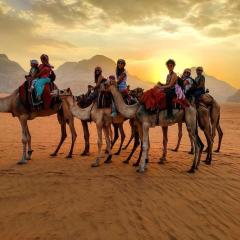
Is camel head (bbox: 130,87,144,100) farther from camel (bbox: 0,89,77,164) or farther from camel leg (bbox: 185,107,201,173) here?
camel (bbox: 0,89,77,164)

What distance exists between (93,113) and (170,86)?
8.74 feet

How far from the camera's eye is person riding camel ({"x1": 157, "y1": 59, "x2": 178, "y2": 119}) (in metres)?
10.1

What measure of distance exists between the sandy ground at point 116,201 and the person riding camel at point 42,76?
7.59 ft

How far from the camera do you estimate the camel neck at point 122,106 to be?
1057 centimetres

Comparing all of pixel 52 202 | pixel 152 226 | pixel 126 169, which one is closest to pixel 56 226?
pixel 52 202

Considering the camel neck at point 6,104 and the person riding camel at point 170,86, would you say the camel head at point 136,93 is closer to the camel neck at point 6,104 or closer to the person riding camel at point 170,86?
the person riding camel at point 170,86

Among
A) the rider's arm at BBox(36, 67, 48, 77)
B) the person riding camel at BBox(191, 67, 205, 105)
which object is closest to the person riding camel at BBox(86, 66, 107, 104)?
the rider's arm at BBox(36, 67, 48, 77)

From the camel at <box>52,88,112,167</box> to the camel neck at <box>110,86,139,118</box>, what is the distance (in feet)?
1.77

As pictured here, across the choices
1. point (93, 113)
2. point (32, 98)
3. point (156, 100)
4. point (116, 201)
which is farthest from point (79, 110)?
point (116, 201)

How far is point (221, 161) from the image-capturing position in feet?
39.9

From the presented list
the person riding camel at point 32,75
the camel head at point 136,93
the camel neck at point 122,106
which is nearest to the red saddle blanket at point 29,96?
the person riding camel at point 32,75

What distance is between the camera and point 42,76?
11758mm

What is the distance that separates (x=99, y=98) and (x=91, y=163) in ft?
6.79

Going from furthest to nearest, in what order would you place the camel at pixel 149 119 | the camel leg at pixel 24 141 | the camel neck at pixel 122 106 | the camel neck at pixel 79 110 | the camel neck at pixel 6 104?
the camel neck at pixel 6 104 → the camel neck at pixel 79 110 → the camel leg at pixel 24 141 → the camel neck at pixel 122 106 → the camel at pixel 149 119
